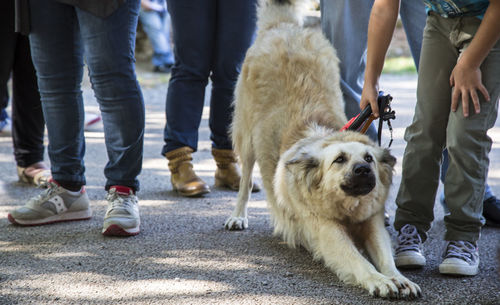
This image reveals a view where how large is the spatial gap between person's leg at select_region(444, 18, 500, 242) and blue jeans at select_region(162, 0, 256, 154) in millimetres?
1734

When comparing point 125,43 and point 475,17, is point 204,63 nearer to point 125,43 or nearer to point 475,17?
point 125,43

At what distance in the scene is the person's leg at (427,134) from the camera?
292 cm

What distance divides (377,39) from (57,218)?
204 cm

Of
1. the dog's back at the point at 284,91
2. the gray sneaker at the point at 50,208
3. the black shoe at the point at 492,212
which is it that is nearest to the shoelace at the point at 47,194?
the gray sneaker at the point at 50,208

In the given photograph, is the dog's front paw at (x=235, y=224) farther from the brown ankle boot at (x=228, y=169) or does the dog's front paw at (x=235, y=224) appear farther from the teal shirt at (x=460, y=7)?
the teal shirt at (x=460, y=7)

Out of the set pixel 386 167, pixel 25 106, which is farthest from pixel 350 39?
pixel 25 106

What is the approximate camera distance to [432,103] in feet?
9.66

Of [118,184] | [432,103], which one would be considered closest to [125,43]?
[118,184]

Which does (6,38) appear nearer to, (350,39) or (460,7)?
(350,39)

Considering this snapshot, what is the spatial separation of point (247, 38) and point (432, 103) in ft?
5.55

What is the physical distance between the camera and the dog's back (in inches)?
136

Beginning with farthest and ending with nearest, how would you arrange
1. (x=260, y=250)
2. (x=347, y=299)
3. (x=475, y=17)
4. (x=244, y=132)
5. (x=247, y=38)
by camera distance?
1. (x=247, y=38)
2. (x=244, y=132)
3. (x=260, y=250)
4. (x=475, y=17)
5. (x=347, y=299)

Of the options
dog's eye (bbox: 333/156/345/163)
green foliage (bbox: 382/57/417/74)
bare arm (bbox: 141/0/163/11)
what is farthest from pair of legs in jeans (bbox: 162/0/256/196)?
bare arm (bbox: 141/0/163/11)

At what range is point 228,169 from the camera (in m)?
4.49
